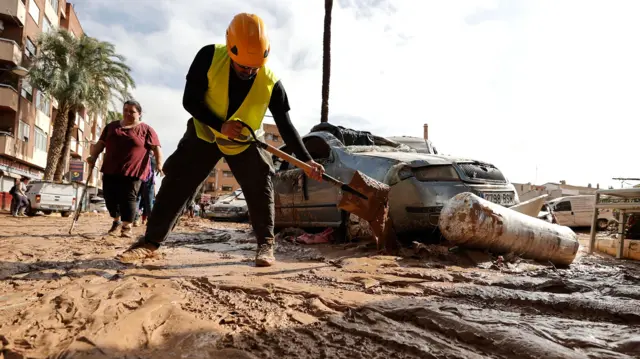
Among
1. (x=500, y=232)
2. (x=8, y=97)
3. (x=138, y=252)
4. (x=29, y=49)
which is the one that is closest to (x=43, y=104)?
(x=29, y=49)

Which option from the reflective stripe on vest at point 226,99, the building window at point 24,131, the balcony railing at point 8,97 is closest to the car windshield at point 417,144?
the reflective stripe on vest at point 226,99

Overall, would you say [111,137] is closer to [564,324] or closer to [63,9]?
[564,324]

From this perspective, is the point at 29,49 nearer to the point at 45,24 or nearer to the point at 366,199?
the point at 45,24

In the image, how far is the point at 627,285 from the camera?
3.18 m

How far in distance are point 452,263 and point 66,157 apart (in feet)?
88.6

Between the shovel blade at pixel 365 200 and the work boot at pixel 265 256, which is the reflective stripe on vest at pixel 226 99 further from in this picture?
the shovel blade at pixel 365 200

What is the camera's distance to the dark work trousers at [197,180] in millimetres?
3584

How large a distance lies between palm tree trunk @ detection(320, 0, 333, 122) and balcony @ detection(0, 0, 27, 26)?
19.0 m

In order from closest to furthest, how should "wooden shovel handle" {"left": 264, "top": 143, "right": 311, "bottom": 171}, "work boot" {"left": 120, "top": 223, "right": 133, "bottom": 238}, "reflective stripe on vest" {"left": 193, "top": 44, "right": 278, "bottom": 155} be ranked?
"reflective stripe on vest" {"left": 193, "top": 44, "right": 278, "bottom": 155}, "wooden shovel handle" {"left": 264, "top": 143, "right": 311, "bottom": 171}, "work boot" {"left": 120, "top": 223, "right": 133, "bottom": 238}

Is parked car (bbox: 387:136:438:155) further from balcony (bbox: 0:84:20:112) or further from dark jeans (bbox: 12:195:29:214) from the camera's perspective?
balcony (bbox: 0:84:20:112)

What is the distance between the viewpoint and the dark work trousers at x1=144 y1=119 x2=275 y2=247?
3584 mm

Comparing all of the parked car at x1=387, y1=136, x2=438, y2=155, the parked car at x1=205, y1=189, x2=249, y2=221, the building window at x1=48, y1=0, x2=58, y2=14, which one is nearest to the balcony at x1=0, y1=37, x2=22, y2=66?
the building window at x1=48, y1=0, x2=58, y2=14

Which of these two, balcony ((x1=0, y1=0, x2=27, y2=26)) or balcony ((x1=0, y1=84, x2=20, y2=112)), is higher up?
balcony ((x1=0, y1=0, x2=27, y2=26))

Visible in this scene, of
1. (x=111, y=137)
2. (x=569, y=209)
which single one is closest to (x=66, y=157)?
(x=111, y=137)
